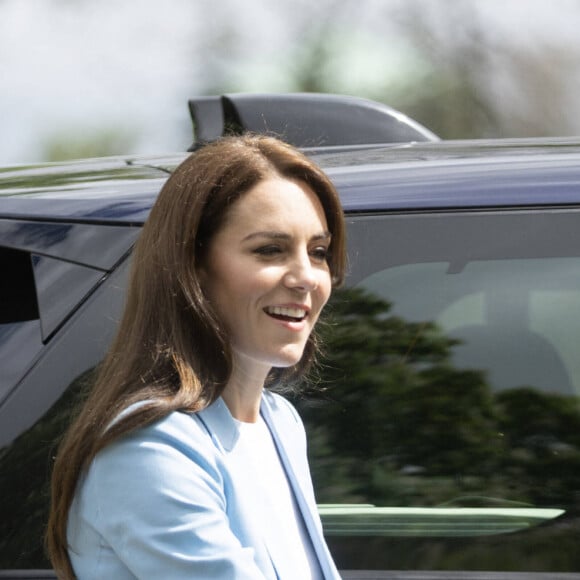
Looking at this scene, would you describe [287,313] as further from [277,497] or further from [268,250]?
[277,497]

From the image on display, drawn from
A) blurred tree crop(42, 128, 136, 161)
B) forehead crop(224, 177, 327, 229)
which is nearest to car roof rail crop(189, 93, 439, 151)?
forehead crop(224, 177, 327, 229)

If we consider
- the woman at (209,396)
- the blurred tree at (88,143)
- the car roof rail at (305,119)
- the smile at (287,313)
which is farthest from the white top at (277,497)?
Result: the blurred tree at (88,143)

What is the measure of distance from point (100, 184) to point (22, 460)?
19.2 inches

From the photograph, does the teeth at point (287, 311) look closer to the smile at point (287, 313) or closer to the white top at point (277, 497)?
the smile at point (287, 313)

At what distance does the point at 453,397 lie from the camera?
6.62 ft

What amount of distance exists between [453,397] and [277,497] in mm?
362

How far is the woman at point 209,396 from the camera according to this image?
1561 millimetres

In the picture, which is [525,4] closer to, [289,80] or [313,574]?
[289,80]

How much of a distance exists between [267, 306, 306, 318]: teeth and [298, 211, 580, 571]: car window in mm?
298

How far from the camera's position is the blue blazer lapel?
176 cm

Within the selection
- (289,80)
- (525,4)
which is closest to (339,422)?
(289,80)

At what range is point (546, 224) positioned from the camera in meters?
2.06

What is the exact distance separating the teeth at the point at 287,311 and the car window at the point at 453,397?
0.30m

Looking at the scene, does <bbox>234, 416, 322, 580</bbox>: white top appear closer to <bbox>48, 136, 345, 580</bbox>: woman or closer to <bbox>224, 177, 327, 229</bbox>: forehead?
<bbox>48, 136, 345, 580</bbox>: woman
